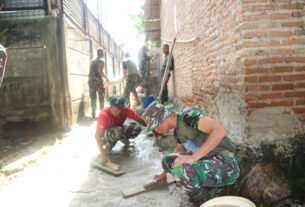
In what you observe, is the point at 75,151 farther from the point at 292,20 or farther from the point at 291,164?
the point at 292,20

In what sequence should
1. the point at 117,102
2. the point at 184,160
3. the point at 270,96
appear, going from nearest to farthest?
the point at 184,160 → the point at 270,96 → the point at 117,102

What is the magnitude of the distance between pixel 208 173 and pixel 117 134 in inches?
73.0

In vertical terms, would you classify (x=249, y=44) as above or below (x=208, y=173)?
above

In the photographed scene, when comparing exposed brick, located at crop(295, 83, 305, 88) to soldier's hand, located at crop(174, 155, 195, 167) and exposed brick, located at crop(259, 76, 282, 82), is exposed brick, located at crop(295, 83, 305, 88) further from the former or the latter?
soldier's hand, located at crop(174, 155, 195, 167)

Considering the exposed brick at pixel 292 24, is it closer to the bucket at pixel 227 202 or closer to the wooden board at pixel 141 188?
the bucket at pixel 227 202

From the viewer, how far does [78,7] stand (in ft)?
20.6

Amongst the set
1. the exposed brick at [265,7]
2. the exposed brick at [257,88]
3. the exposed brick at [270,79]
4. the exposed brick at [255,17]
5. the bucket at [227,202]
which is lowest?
the bucket at [227,202]

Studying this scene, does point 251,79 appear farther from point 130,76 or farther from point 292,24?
point 130,76

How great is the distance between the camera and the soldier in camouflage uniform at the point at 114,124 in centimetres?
316

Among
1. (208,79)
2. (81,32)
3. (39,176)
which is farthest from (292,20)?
(81,32)

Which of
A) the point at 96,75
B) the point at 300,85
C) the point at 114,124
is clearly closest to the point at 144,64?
the point at 96,75

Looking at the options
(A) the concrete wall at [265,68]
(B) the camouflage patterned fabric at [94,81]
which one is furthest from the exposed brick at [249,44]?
(B) the camouflage patterned fabric at [94,81]

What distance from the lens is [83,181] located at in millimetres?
2729

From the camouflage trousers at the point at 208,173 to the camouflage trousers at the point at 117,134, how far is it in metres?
1.70
